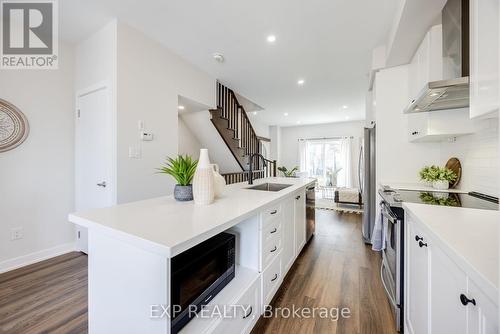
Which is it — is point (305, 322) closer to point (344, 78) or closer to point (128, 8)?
point (128, 8)

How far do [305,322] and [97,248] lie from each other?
142cm

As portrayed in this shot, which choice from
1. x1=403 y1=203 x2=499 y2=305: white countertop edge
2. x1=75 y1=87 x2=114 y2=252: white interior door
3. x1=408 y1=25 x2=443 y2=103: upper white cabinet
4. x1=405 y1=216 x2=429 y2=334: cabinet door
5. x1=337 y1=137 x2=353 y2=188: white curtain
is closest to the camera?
x1=403 y1=203 x2=499 y2=305: white countertop edge

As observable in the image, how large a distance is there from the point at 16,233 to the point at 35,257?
0.33 m

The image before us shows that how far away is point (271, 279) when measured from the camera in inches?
61.6

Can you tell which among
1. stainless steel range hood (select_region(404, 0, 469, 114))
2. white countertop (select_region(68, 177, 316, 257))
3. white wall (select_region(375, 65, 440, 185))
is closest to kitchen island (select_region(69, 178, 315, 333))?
white countertop (select_region(68, 177, 316, 257))

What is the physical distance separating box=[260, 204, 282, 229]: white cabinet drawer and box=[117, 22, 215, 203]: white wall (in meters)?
1.61

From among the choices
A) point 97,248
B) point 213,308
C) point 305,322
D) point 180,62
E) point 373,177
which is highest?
point 180,62

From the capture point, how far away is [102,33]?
2.28 meters

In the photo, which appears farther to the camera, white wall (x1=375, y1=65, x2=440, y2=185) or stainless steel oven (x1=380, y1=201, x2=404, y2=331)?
white wall (x1=375, y1=65, x2=440, y2=185)

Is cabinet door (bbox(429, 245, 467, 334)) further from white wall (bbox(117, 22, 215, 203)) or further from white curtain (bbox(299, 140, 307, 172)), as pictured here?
white curtain (bbox(299, 140, 307, 172))

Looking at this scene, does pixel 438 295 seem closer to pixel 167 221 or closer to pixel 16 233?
pixel 167 221

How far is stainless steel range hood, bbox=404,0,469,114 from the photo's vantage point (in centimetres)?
135

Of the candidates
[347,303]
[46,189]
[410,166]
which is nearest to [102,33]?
[46,189]

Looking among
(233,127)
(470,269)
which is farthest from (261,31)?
(470,269)
